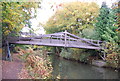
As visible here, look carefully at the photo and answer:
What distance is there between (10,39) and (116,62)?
857 centimetres

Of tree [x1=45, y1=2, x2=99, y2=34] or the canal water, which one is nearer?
the canal water

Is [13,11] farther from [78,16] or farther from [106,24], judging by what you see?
[78,16]

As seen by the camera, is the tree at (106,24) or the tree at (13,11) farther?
the tree at (106,24)

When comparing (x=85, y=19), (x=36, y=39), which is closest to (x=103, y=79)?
(x=36, y=39)

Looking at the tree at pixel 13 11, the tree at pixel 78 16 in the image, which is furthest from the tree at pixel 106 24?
the tree at pixel 13 11

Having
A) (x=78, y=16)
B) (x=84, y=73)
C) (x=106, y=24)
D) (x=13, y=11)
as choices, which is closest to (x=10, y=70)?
(x=13, y=11)

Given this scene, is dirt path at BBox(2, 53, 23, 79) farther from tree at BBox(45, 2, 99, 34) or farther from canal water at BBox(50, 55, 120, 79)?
tree at BBox(45, 2, 99, 34)

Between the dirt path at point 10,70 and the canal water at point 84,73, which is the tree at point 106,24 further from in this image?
the dirt path at point 10,70

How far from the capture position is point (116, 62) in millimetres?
9742

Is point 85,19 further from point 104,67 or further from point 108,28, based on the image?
point 104,67

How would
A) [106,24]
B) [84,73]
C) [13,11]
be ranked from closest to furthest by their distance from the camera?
[13,11] < [84,73] < [106,24]

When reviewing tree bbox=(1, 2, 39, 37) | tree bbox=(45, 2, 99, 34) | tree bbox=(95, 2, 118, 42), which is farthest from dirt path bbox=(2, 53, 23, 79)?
tree bbox=(45, 2, 99, 34)

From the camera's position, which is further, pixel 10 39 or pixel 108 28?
pixel 108 28

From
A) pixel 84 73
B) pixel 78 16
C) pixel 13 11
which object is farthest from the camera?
pixel 78 16
